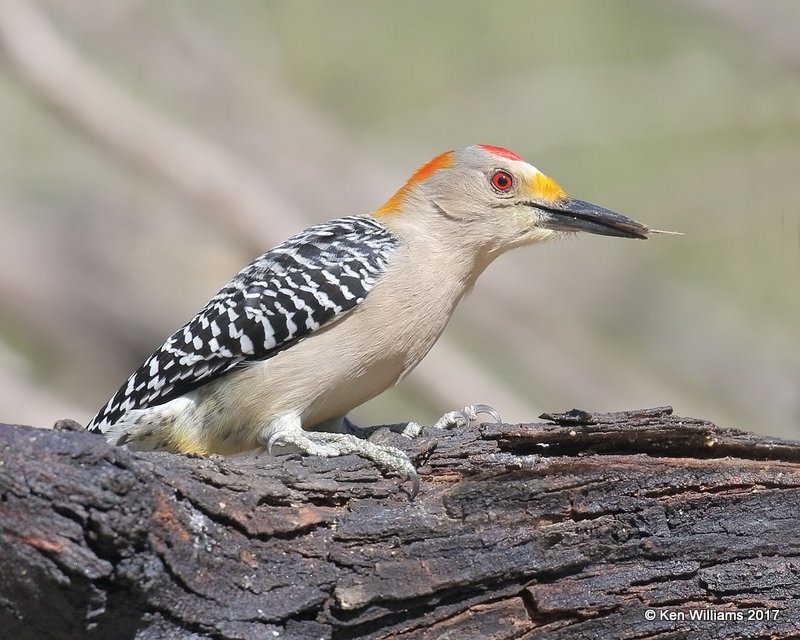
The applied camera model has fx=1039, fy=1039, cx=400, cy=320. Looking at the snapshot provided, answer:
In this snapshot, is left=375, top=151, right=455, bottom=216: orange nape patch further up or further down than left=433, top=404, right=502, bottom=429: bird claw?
further up

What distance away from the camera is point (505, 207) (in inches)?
261

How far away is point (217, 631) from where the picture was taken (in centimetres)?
402

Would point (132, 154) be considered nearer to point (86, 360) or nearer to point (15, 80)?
point (15, 80)

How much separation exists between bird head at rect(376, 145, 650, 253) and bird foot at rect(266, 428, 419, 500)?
5.53 ft

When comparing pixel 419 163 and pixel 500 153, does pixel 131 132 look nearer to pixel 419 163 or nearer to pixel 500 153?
pixel 419 163

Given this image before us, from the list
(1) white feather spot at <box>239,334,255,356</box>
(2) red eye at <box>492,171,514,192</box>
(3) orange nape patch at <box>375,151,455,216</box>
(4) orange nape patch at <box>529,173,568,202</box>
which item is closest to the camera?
(1) white feather spot at <box>239,334,255,356</box>

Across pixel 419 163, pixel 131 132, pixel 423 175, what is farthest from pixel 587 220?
pixel 419 163

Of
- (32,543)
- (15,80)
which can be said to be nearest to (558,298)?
(15,80)

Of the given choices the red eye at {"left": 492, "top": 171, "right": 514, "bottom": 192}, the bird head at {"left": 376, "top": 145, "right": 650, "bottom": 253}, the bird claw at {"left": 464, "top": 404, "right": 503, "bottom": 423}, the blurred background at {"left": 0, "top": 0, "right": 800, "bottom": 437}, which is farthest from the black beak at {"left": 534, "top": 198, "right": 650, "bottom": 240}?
the blurred background at {"left": 0, "top": 0, "right": 800, "bottom": 437}

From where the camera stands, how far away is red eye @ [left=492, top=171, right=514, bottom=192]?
6.66m

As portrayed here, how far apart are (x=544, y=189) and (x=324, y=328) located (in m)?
1.69

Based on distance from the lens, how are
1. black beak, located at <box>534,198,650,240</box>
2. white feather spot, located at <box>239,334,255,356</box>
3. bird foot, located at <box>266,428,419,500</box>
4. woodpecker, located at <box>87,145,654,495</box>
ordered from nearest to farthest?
bird foot, located at <box>266,428,419,500</box>
woodpecker, located at <box>87,145,654,495</box>
white feather spot, located at <box>239,334,255,356</box>
black beak, located at <box>534,198,650,240</box>

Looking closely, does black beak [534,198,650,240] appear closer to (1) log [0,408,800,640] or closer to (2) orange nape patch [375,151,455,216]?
(2) orange nape patch [375,151,455,216]

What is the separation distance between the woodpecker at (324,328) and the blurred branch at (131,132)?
3243 millimetres
